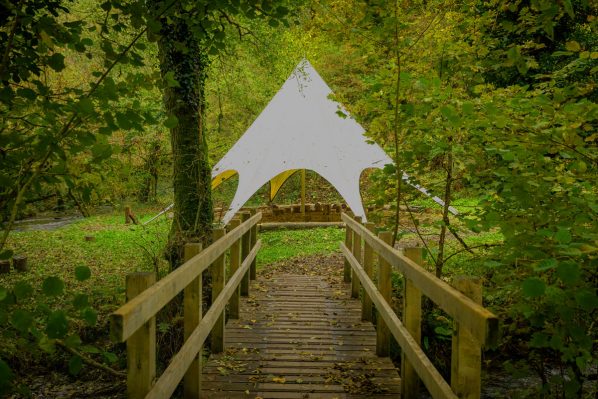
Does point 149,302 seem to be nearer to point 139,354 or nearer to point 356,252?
point 139,354

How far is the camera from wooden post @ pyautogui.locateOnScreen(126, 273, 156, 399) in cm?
196

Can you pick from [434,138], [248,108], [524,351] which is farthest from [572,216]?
[248,108]

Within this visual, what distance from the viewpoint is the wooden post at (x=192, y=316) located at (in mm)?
3062

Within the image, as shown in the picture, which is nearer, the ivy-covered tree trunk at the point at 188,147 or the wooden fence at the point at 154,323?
the wooden fence at the point at 154,323

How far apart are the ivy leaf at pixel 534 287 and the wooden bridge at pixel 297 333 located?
0.62ft

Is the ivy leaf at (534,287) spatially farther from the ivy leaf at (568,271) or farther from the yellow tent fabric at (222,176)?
the yellow tent fabric at (222,176)

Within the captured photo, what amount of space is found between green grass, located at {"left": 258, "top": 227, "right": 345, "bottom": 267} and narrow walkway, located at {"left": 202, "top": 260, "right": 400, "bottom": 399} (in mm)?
3824

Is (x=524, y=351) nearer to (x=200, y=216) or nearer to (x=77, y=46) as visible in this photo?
(x=200, y=216)

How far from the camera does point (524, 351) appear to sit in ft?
19.0

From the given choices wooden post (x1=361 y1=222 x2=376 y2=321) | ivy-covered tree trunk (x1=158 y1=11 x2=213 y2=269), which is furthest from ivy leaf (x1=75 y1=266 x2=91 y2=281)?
ivy-covered tree trunk (x1=158 y1=11 x2=213 y2=269)

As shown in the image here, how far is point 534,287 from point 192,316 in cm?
201

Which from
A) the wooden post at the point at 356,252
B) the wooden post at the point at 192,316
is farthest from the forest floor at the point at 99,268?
the wooden post at the point at 356,252

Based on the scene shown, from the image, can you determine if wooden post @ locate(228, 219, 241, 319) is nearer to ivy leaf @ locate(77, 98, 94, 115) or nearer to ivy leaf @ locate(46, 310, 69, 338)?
ivy leaf @ locate(77, 98, 94, 115)

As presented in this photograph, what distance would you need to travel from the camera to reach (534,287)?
1897 millimetres
